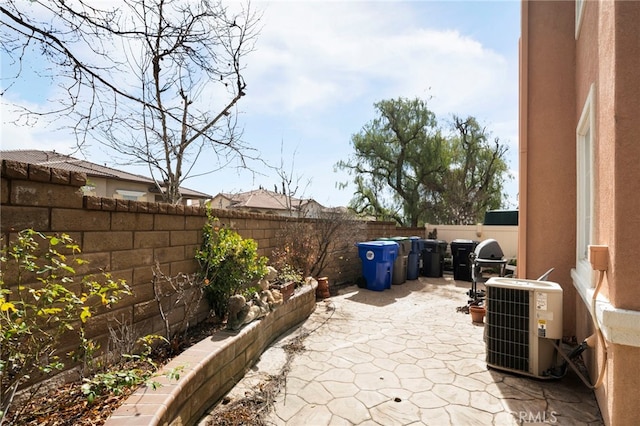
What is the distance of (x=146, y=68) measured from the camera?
5.61 metres

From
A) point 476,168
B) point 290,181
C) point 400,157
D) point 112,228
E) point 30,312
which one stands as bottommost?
point 30,312

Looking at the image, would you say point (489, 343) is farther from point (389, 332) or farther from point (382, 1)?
point (382, 1)

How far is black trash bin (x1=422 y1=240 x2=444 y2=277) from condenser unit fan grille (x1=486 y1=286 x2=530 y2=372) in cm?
679

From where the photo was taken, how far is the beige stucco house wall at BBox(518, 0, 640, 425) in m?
2.34

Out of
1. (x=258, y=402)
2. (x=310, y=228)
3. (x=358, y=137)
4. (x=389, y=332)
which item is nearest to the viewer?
(x=258, y=402)

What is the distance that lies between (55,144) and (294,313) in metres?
4.16

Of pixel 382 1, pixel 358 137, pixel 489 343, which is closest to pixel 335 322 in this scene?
pixel 489 343

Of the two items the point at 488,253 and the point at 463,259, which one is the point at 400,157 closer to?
the point at 463,259

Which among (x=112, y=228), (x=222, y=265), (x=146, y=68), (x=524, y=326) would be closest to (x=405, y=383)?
(x=524, y=326)

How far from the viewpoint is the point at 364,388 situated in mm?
3459

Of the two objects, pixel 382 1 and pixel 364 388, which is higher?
pixel 382 1

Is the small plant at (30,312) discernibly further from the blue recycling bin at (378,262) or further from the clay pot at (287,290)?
the blue recycling bin at (378,262)

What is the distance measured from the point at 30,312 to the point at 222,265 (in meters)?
2.16

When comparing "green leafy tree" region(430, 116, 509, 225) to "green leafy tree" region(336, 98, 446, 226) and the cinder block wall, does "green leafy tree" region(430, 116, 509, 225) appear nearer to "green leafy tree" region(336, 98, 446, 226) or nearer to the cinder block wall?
"green leafy tree" region(336, 98, 446, 226)
